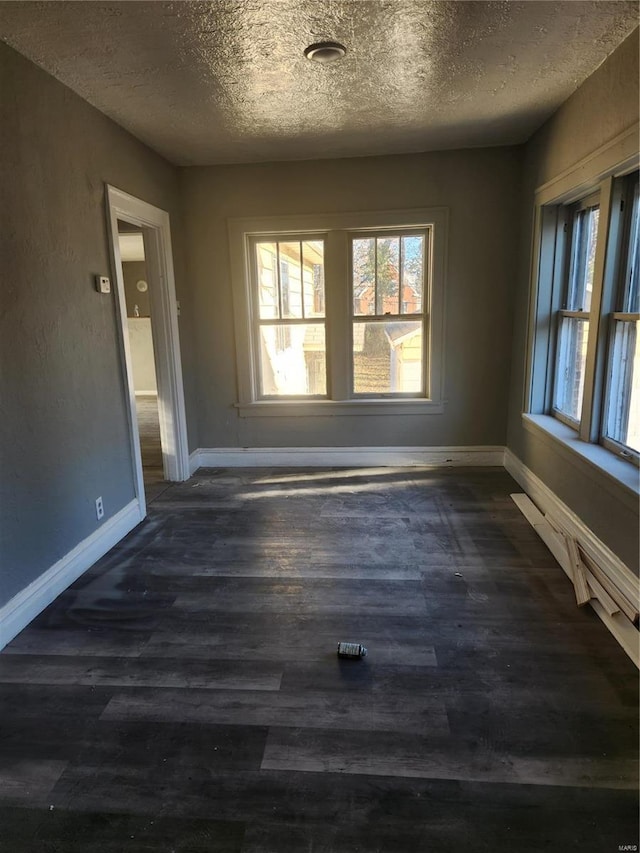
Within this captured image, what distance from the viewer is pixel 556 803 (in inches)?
58.7

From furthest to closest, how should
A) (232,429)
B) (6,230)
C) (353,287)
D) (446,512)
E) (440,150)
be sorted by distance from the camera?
(232,429)
(353,287)
(440,150)
(446,512)
(6,230)

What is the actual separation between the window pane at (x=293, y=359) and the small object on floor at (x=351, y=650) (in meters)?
2.84

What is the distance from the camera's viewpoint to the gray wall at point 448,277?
13.5ft

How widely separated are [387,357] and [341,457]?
1007 mm

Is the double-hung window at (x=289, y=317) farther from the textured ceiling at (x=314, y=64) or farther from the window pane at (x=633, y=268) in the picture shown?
the window pane at (x=633, y=268)

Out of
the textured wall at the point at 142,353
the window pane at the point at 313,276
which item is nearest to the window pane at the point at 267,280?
the window pane at the point at 313,276

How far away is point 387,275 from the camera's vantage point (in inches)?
173

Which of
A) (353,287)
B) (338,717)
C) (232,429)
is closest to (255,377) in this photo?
(232,429)

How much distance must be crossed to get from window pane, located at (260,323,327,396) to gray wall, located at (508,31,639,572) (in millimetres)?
1690

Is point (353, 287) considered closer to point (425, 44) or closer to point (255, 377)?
point (255, 377)

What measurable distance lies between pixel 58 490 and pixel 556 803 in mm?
2521

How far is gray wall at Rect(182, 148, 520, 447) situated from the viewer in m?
4.11

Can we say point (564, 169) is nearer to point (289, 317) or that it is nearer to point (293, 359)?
point (289, 317)

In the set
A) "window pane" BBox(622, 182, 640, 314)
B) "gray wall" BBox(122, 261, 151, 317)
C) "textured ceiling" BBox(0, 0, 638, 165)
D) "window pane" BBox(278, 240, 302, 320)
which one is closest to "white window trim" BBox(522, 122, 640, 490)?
"window pane" BBox(622, 182, 640, 314)
